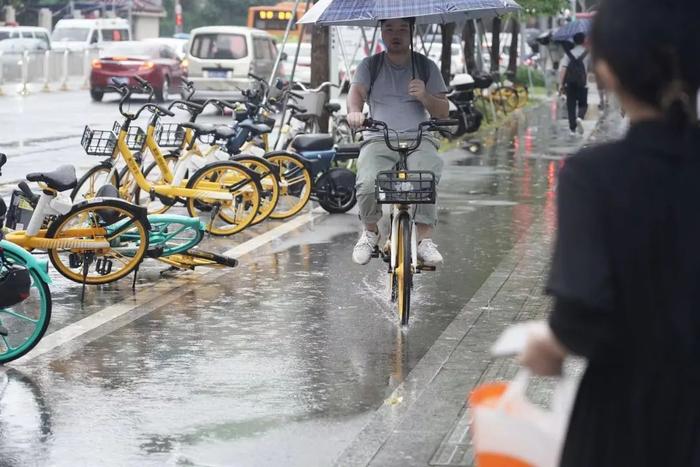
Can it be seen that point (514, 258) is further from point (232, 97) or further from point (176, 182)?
point (232, 97)

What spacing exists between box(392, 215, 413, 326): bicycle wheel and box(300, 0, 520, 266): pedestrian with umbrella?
0.37 metres

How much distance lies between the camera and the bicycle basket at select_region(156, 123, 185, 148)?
41.4ft

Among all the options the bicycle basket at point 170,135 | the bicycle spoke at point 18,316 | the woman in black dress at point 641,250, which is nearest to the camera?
the woman in black dress at point 641,250

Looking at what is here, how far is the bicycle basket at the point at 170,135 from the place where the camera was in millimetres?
12617

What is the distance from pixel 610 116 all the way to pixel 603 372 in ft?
94.6

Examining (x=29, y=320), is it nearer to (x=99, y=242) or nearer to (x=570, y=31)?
(x=99, y=242)

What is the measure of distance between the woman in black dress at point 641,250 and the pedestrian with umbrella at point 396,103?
18.9 feet

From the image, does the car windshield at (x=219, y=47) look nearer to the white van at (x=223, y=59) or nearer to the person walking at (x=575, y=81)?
the white van at (x=223, y=59)

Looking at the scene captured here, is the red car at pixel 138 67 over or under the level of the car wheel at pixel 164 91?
over

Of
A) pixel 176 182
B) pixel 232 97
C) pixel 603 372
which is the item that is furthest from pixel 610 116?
pixel 603 372

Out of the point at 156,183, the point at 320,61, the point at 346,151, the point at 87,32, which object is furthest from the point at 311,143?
the point at 87,32

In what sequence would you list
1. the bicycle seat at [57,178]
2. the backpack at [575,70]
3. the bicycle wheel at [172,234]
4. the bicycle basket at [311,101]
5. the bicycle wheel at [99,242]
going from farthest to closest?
the backpack at [575,70]
the bicycle basket at [311,101]
the bicycle wheel at [172,234]
the bicycle wheel at [99,242]
the bicycle seat at [57,178]

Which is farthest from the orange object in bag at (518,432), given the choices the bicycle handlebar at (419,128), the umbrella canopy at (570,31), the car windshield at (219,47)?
the car windshield at (219,47)

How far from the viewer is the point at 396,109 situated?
890cm
